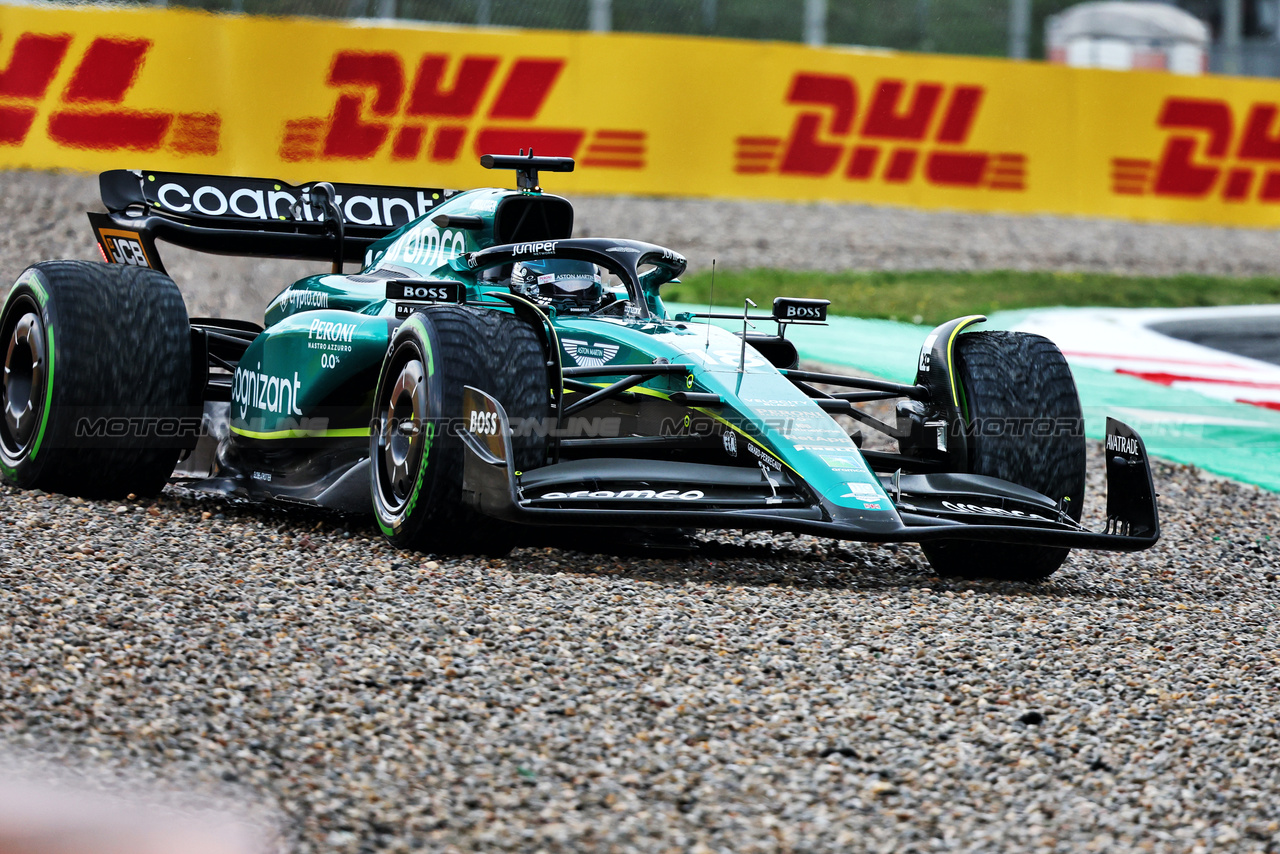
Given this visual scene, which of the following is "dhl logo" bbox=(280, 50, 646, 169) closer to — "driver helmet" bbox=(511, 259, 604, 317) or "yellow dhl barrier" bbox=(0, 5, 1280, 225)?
"yellow dhl barrier" bbox=(0, 5, 1280, 225)

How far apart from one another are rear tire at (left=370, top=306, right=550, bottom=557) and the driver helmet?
0.90m

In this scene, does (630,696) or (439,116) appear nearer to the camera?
(630,696)

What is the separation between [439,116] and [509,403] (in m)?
12.2

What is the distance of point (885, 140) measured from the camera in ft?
62.7

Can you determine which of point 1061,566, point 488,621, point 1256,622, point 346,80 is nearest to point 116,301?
point 488,621

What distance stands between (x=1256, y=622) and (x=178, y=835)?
11.4ft

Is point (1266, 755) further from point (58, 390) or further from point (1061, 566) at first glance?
point (58, 390)

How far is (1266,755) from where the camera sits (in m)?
3.79

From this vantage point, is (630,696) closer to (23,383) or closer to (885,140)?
(23,383)

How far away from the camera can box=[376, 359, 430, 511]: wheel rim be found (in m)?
5.48

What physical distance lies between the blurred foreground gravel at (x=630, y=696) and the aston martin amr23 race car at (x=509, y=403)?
0.24 m

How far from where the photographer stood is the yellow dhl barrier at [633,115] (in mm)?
14945

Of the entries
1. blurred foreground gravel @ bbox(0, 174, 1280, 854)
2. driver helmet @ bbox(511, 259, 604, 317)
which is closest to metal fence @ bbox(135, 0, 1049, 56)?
driver helmet @ bbox(511, 259, 604, 317)

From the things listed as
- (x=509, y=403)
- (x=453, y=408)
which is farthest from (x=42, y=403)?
(x=509, y=403)
